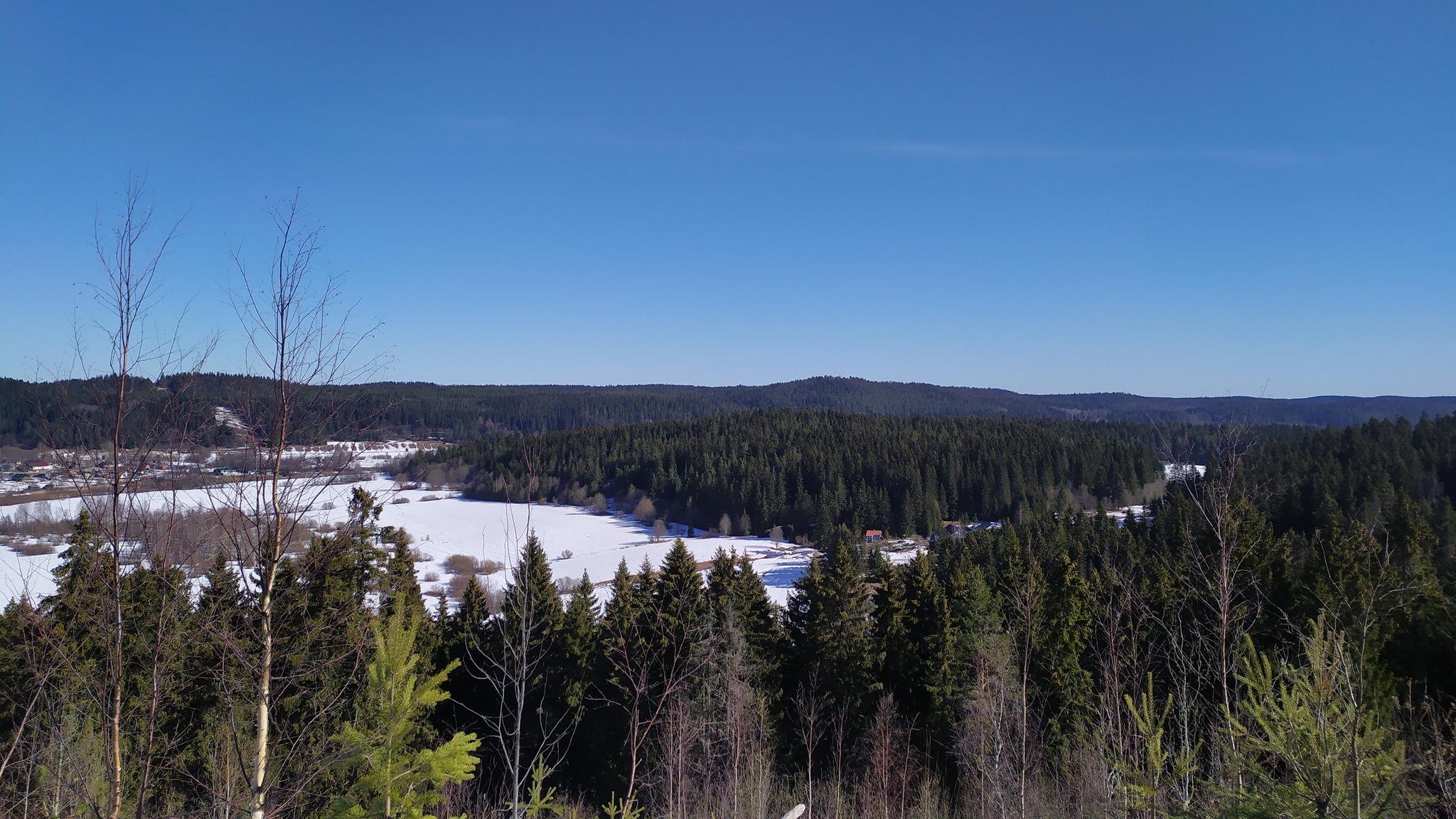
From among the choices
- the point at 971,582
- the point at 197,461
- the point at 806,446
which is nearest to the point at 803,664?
the point at 971,582

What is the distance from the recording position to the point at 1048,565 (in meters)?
36.0

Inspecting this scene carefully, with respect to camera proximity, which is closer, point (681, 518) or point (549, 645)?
point (549, 645)

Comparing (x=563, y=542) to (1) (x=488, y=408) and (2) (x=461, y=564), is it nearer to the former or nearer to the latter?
(2) (x=461, y=564)

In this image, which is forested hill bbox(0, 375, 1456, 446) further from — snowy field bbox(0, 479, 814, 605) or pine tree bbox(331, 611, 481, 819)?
snowy field bbox(0, 479, 814, 605)

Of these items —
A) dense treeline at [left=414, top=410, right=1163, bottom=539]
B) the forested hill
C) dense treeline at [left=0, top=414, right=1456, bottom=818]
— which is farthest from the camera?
dense treeline at [left=414, top=410, right=1163, bottom=539]

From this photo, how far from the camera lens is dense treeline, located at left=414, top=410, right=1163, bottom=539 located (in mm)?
74750

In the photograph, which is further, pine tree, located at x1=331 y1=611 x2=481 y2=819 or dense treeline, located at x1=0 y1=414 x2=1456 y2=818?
dense treeline, located at x1=0 y1=414 x2=1456 y2=818

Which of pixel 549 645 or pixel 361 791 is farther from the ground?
pixel 361 791

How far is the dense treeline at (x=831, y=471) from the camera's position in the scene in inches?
2943

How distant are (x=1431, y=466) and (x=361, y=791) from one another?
236 feet

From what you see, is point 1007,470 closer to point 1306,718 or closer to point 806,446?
point 806,446

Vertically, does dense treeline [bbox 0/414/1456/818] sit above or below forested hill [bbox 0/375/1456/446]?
below

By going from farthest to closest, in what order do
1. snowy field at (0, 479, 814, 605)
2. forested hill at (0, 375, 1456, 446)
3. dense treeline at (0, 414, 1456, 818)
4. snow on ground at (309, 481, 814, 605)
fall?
1. snow on ground at (309, 481, 814, 605)
2. snowy field at (0, 479, 814, 605)
3. dense treeline at (0, 414, 1456, 818)
4. forested hill at (0, 375, 1456, 446)

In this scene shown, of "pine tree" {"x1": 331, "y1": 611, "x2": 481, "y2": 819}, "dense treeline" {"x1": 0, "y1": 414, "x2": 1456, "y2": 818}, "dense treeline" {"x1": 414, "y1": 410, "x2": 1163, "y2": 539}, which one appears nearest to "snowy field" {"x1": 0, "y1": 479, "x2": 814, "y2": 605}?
"dense treeline" {"x1": 414, "y1": 410, "x2": 1163, "y2": 539}
